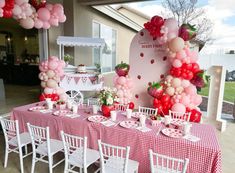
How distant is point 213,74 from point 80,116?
3.60 m

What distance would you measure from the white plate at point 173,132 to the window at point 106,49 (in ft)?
20.3

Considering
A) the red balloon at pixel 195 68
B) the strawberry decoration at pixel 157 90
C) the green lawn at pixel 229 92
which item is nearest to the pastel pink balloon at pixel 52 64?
the strawberry decoration at pixel 157 90

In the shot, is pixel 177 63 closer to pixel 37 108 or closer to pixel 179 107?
pixel 179 107

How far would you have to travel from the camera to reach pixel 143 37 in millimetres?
4574

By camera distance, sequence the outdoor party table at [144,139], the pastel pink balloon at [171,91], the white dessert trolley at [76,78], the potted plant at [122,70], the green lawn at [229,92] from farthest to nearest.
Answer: the green lawn at [229,92] → the white dessert trolley at [76,78] → the potted plant at [122,70] → the pastel pink balloon at [171,91] → the outdoor party table at [144,139]

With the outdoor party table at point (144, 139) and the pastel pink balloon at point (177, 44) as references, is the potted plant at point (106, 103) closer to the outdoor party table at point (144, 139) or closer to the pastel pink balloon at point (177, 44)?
the outdoor party table at point (144, 139)

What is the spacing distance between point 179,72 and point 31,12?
129 inches

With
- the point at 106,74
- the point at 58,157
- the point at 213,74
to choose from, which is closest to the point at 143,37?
the point at 213,74

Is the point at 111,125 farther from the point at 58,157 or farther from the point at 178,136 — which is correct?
the point at 58,157

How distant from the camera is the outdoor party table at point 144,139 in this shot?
2.18 meters

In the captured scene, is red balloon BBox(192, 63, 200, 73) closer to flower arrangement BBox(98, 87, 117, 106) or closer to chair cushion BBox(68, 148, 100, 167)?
flower arrangement BBox(98, 87, 117, 106)

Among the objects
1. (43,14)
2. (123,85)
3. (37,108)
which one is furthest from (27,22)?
(123,85)

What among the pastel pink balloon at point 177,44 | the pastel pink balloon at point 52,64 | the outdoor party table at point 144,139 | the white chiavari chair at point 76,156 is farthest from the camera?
the pastel pink balloon at point 52,64

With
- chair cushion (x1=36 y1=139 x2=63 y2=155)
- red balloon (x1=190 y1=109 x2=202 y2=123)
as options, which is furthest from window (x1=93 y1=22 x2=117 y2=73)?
chair cushion (x1=36 y1=139 x2=63 y2=155)
